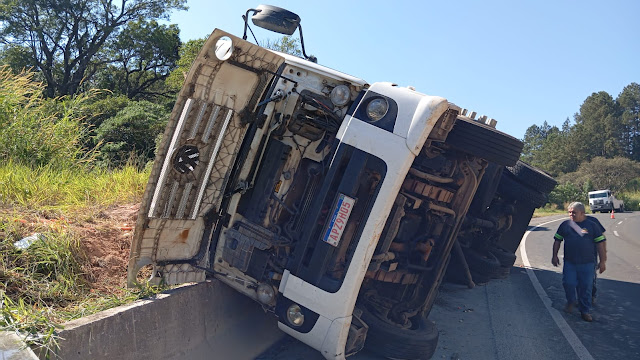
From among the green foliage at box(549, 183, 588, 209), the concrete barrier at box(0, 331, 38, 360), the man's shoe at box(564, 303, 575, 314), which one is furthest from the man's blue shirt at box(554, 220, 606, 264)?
the green foliage at box(549, 183, 588, 209)

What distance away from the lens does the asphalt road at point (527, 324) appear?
5051 mm

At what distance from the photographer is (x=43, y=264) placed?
4031 millimetres

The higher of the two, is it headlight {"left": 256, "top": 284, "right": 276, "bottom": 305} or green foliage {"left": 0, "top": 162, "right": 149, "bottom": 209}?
headlight {"left": 256, "top": 284, "right": 276, "bottom": 305}

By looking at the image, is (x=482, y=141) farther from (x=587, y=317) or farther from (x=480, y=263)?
(x=480, y=263)

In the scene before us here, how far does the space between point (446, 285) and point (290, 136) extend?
404 cm

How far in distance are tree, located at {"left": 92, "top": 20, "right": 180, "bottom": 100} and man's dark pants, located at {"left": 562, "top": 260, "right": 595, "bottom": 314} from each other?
74.1 feet

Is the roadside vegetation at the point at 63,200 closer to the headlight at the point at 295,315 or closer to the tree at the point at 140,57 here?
the headlight at the point at 295,315

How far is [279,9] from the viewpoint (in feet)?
17.8

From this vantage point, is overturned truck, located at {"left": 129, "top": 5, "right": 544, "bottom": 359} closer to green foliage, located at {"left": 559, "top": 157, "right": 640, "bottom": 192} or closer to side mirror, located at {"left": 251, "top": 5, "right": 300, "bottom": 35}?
side mirror, located at {"left": 251, "top": 5, "right": 300, "bottom": 35}

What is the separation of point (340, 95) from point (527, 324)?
Answer: 3.59 meters

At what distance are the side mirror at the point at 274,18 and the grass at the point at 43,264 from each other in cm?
260

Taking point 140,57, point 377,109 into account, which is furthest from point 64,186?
point 140,57

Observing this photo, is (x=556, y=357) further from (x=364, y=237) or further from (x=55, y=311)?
(x=55, y=311)

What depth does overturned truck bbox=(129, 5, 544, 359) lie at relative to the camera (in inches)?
160
